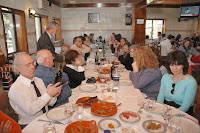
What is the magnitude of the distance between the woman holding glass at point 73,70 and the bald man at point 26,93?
918 millimetres

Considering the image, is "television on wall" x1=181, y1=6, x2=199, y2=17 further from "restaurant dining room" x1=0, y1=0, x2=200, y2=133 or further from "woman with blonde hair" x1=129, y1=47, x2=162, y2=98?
"woman with blonde hair" x1=129, y1=47, x2=162, y2=98

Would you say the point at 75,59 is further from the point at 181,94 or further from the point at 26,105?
the point at 181,94

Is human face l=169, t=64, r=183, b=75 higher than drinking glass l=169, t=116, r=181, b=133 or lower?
higher

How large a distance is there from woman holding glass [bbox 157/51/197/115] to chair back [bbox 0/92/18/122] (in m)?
1.81

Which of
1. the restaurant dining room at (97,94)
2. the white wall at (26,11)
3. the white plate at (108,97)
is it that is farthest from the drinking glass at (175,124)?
the white wall at (26,11)

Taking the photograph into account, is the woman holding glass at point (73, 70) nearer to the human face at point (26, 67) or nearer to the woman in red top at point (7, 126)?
the human face at point (26, 67)

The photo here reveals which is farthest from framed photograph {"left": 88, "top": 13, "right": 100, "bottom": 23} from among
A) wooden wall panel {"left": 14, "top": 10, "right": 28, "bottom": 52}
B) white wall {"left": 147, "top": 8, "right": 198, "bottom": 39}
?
wooden wall panel {"left": 14, "top": 10, "right": 28, "bottom": 52}

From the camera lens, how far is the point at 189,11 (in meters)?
9.97

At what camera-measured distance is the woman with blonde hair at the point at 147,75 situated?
89.0 inches

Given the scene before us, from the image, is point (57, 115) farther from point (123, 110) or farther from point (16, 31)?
point (16, 31)

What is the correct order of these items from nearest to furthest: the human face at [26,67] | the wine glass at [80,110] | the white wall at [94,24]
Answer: the wine glass at [80,110], the human face at [26,67], the white wall at [94,24]

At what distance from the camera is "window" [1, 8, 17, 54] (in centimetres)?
494

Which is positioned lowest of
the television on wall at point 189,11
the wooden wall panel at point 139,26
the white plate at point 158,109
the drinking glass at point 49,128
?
the white plate at point 158,109

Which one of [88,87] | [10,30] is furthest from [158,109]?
[10,30]
